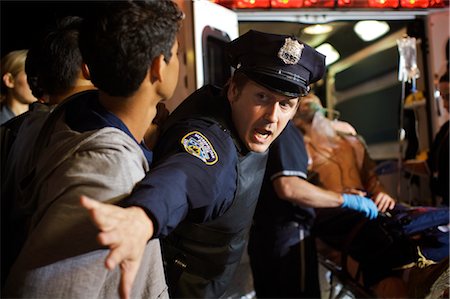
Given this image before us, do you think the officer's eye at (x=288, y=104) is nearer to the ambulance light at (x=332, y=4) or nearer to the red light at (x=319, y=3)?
the ambulance light at (x=332, y=4)

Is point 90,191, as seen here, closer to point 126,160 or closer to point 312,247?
point 126,160

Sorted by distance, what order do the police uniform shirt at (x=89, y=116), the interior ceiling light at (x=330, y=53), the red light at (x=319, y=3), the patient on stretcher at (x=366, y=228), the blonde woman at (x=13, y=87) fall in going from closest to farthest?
1. the police uniform shirt at (x=89, y=116)
2. the patient on stretcher at (x=366, y=228)
3. the blonde woman at (x=13, y=87)
4. the red light at (x=319, y=3)
5. the interior ceiling light at (x=330, y=53)

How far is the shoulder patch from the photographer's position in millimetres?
1271

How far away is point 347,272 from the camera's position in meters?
2.47

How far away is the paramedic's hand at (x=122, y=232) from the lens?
84 centimetres

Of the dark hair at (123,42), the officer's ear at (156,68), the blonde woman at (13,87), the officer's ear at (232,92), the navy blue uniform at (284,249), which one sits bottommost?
the navy blue uniform at (284,249)

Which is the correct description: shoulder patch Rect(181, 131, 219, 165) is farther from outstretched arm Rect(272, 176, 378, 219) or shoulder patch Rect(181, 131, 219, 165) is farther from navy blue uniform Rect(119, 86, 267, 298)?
outstretched arm Rect(272, 176, 378, 219)

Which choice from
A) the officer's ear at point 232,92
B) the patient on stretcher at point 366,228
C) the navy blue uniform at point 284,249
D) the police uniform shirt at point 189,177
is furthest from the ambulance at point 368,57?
the police uniform shirt at point 189,177

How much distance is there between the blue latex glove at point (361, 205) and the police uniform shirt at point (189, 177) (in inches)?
39.6

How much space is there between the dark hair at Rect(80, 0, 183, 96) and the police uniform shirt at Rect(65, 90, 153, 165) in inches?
1.9

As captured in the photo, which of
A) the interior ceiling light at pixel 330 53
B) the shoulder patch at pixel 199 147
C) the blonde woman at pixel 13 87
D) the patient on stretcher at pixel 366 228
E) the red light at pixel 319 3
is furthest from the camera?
the interior ceiling light at pixel 330 53

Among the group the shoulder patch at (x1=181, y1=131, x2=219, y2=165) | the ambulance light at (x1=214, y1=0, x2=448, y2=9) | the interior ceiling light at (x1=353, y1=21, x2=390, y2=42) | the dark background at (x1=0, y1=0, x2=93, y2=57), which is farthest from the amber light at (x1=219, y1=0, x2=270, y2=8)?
the shoulder patch at (x1=181, y1=131, x2=219, y2=165)

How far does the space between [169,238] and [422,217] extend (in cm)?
119

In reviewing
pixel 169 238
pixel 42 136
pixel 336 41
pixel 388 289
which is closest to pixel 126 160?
pixel 42 136
